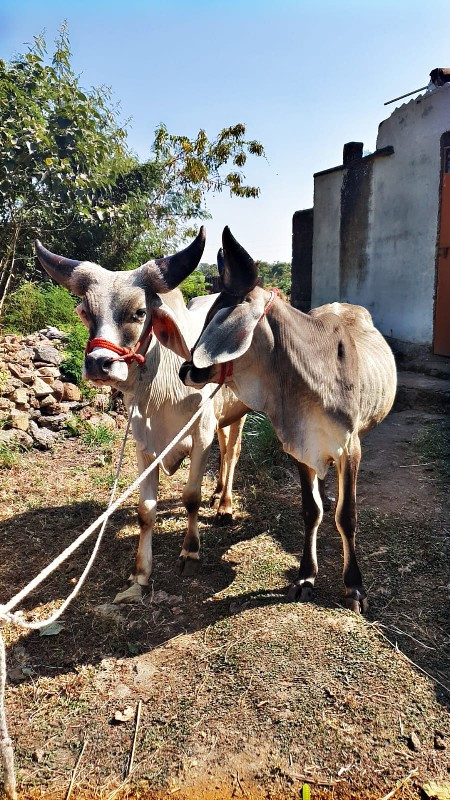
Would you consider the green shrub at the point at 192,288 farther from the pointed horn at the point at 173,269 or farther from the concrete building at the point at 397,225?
the pointed horn at the point at 173,269

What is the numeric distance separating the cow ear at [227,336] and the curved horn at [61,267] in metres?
0.82

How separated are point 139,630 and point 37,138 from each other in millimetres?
6222

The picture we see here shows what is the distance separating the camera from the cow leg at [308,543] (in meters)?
2.88

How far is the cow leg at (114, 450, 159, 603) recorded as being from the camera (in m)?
3.00

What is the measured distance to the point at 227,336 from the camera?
2283mm

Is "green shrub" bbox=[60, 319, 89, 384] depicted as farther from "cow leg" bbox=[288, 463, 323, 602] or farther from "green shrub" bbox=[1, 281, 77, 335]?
"cow leg" bbox=[288, 463, 323, 602]

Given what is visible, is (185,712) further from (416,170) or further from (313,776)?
(416,170)

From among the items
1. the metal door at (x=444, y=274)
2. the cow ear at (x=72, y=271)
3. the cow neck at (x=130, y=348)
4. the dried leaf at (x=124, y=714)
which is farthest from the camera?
the metal door at (x=444, y=274)

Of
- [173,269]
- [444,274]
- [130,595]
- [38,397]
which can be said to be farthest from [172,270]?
[444,274]

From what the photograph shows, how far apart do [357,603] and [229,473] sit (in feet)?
5.02

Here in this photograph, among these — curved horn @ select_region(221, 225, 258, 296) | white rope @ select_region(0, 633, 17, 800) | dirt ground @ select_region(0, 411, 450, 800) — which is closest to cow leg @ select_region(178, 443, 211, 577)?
dirt ground @ select_region(0, 411, 450, 800)

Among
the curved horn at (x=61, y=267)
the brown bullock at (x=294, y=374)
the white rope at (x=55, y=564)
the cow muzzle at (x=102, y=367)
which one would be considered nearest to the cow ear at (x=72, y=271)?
the curved horn at (x=61, y=267)

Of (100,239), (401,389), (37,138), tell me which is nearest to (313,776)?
(401,389)

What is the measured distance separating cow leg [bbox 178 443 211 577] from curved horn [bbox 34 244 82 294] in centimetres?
114
